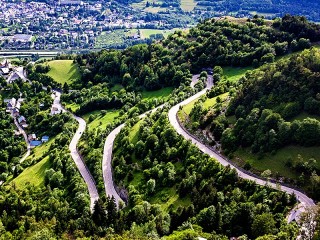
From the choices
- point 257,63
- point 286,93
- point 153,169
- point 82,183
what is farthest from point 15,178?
point 257,63

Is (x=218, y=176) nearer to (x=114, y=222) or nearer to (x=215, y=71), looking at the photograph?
(x=114, y=222)

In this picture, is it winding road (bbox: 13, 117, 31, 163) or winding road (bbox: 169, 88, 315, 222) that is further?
winding road (bbox: 13, 117, 31, 163)

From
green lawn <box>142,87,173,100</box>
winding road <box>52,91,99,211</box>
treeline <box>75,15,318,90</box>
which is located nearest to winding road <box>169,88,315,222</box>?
green lawn <box>142,87,173,100</box>

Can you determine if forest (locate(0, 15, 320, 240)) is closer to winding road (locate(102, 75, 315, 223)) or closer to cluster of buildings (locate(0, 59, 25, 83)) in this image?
winding road (locate(102, 75, 315, 223))

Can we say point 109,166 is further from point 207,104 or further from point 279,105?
point 279,105

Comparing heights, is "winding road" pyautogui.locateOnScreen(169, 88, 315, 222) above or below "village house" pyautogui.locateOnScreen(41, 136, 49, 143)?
above

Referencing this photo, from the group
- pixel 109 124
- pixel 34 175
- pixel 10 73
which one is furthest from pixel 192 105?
pixel 10 73
